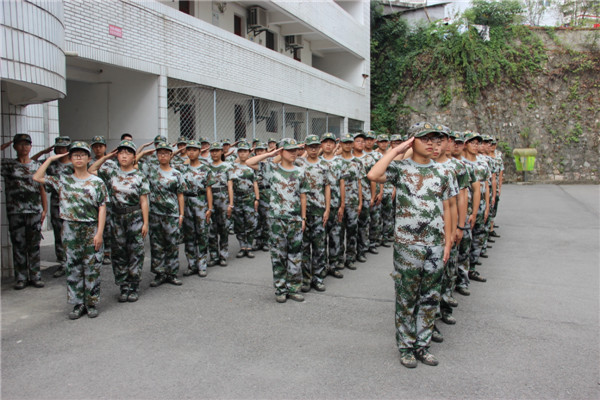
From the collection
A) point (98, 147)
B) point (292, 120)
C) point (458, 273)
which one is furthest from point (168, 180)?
point (292, 120)

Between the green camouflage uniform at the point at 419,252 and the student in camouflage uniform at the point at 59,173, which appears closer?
the green camouflage uniform at the point at 419,252

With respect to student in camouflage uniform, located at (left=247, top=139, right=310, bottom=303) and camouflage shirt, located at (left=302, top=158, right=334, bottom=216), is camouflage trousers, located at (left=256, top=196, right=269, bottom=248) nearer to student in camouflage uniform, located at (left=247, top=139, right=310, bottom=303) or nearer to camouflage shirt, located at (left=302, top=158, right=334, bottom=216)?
camouflage shirt, located at (left=302, top=158, right=334, bottom=216)

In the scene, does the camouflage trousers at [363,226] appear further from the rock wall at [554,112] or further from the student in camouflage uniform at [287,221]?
the rock wall at [554,112]

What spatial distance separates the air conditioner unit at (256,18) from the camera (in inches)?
617

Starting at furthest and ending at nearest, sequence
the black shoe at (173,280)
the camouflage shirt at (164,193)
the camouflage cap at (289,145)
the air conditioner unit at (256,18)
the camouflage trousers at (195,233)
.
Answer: the air conditioner unit at (256,18) → the camouflage trousers at (195,233) → the black shoe at (173,280) → the camouflage shirt at (164,193) → the camouflage cap at (289,145)

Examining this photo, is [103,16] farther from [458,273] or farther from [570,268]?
[570,268]

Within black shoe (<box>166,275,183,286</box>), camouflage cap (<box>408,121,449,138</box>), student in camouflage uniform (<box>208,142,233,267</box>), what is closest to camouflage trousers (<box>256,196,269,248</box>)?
student in camouflage uniform (<box>208,142,233,267</box>)

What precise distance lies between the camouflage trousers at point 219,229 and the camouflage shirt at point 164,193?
1422 millimetres

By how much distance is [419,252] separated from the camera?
3.87 meters

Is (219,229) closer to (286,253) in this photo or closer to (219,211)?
(219,211)

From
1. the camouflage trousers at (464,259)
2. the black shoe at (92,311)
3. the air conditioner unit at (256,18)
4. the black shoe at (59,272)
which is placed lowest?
the black shoe at (92,311)

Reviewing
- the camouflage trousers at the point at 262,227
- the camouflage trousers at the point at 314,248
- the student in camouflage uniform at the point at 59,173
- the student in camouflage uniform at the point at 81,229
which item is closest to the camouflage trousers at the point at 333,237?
the camouflage trousers at the point at 314,248

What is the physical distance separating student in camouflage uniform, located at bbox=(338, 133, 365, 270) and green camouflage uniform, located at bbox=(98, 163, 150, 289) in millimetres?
2991

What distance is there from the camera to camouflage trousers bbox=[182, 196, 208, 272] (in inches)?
270
